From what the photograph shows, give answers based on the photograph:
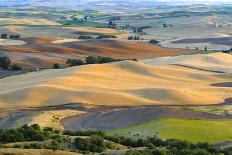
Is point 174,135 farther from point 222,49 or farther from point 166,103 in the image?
point 222,49

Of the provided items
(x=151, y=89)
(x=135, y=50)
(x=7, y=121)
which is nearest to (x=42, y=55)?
(x=135, y=50)

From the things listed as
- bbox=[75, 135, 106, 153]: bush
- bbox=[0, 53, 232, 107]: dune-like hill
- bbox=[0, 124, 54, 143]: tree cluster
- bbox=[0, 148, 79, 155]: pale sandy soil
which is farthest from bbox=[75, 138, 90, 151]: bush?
bbox=[0, 53, 232, 107]: dune-like hill

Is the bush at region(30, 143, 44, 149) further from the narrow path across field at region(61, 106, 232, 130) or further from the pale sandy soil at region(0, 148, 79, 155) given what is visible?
Result: the narrow path across field at region(61, 106, 232, 130)

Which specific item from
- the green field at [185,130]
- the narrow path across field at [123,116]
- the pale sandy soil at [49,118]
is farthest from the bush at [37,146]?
the narrow path across field at [123,116]

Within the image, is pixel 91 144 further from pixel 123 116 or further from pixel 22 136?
pixel 123 116

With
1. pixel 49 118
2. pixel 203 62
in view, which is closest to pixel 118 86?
pixel 49 118
